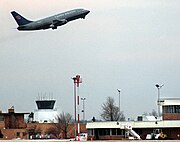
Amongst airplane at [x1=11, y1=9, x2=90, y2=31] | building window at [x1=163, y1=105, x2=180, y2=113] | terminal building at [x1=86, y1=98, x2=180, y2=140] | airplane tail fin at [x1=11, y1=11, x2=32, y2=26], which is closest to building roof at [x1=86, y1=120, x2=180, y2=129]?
terminal building at [x1=86, y1=98, x2=180, y2=140]

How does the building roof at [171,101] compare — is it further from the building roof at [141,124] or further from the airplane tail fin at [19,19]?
the airplane tail fin at [19,19]

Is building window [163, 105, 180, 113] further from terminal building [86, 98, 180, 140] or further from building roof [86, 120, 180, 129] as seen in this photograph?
building roof [86, 120, 180, 129]

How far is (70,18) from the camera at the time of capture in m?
126

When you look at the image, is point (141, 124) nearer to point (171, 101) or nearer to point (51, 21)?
point (171, 101)

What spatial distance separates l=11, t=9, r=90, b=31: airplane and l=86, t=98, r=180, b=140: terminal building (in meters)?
29.2

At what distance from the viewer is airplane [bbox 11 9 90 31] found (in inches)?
4688

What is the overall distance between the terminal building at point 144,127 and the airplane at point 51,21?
1148 inches

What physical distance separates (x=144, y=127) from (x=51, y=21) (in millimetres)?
36703

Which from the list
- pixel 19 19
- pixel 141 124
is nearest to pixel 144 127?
pixel 141 124

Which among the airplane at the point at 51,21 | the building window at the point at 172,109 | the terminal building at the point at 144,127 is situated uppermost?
the airplane at the point at 51,21

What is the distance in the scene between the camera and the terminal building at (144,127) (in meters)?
138

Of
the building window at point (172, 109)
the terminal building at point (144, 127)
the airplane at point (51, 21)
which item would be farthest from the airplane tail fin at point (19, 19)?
the building window at point (172, 109)

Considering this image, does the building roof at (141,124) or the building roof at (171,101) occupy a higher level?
the building roof at (171,101)

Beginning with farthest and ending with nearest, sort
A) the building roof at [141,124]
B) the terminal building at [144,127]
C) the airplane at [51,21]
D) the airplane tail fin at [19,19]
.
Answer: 1. the terminal building at [144,127]
2. the building roof at [141,124]
3. the airplane tail fin at [19,19]
4. the airplane at [51,21]
